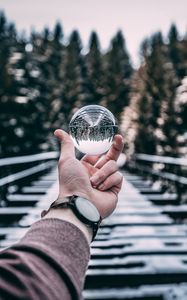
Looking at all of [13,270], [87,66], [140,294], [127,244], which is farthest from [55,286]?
[87,66]

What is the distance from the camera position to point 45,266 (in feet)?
3.04

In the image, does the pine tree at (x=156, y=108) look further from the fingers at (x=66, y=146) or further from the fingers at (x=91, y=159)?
the fingers at (x=66, y=146)

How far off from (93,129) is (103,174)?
32 centimetres

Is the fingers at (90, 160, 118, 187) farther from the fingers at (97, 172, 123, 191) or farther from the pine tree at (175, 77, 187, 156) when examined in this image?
the pine tree at (175, 77, 187, 156)

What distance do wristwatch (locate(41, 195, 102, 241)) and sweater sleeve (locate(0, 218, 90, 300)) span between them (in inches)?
8.0

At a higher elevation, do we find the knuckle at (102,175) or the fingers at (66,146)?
the fingers at (66,146)

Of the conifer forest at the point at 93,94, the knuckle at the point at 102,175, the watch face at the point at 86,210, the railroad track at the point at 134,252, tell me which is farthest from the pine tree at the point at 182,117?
the watch face at the point at 86,210

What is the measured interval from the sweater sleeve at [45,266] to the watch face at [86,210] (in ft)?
0.74

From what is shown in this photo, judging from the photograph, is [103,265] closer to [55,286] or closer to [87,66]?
[55,286]

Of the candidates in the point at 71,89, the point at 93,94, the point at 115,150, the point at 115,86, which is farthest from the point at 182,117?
the point at 115,150

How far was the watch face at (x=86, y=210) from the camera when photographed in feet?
4.46

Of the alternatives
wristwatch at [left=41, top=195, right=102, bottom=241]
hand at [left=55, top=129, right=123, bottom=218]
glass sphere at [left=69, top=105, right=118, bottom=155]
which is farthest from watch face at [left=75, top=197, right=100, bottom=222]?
glass sphere at [left=69, top=105, right=118, bottom=155]

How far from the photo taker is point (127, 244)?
5547mm

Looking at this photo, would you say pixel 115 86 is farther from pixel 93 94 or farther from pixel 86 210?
pixel 86 210
